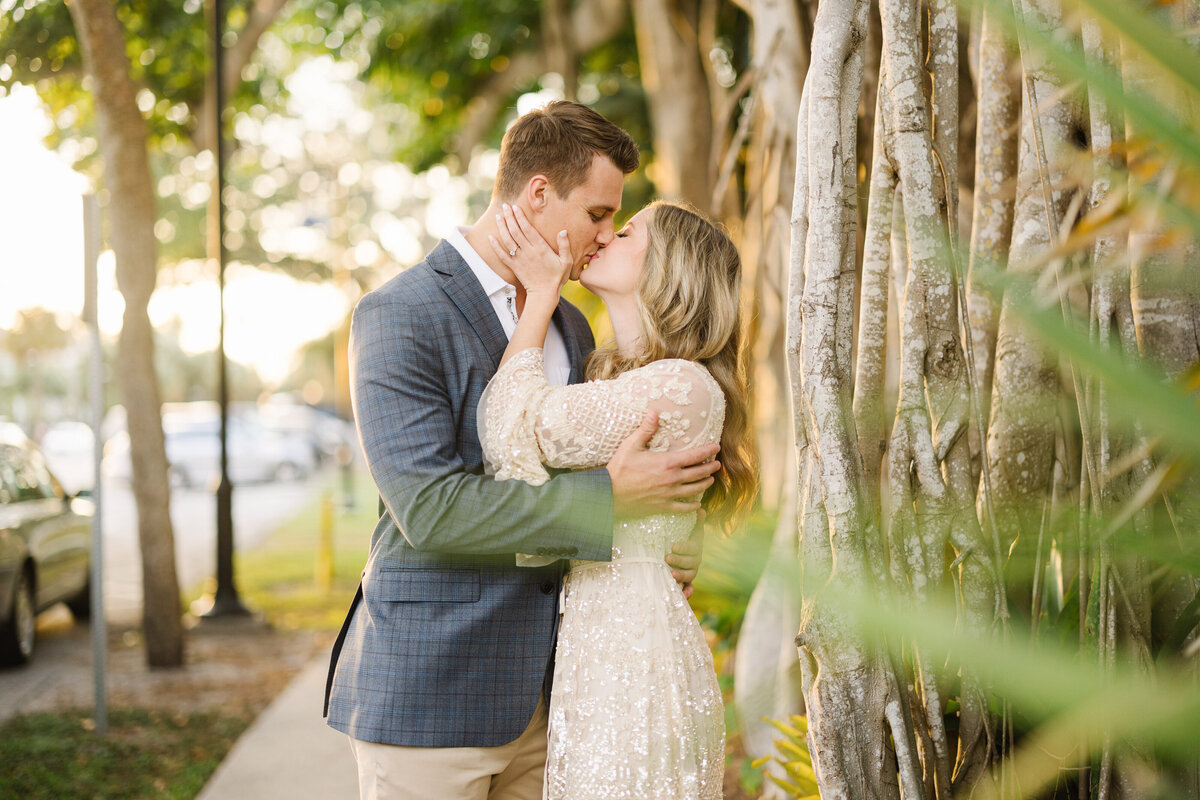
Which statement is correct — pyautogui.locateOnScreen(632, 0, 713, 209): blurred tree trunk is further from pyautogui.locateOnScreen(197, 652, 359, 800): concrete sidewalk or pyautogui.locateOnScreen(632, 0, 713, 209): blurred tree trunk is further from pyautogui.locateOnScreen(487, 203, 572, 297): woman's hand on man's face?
pyautogui.locateOnScreen(487, 203, 572, 297): woman's hand on man's face

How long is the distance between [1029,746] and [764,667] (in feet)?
5.25

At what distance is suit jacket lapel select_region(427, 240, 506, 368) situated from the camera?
2127 mm

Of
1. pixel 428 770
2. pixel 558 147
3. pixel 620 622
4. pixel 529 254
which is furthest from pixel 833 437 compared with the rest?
pixel 428 770

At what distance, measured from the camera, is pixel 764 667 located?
392 centimetres

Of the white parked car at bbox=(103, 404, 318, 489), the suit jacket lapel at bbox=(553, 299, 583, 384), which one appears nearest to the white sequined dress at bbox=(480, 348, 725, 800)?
the suit jacket lapel at bbox=(553, 299, 583, 384)

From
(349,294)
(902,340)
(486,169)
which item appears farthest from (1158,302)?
(349,294)

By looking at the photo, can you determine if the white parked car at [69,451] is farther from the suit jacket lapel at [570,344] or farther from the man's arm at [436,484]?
the man's arm at [436,484]

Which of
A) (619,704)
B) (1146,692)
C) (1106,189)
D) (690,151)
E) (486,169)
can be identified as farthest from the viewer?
(486,169)

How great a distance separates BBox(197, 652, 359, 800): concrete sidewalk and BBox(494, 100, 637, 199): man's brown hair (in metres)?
3.06

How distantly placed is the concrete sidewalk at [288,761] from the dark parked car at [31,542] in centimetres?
205

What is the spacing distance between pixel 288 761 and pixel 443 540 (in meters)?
3.53

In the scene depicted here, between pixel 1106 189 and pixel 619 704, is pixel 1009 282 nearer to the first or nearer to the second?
pixel 619 704

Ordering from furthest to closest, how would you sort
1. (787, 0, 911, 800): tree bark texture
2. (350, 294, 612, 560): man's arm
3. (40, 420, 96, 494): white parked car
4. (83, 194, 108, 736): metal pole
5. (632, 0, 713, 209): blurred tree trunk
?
(40, 420, 96, 494): white parked car, (632, 0, 713, 209): blurred tree trunk, (83, 194, 108, 736): metal pole, (787, 0, 911, 800): tree bark texture, (350, 294, 612, 560): man's arm

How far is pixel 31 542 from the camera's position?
6809mm
